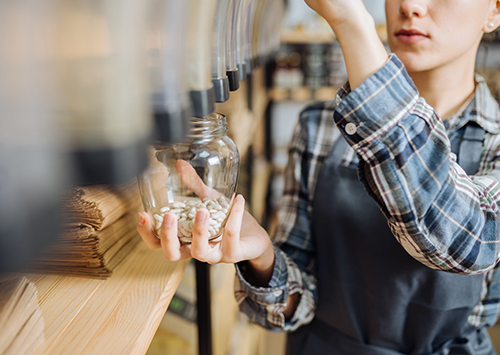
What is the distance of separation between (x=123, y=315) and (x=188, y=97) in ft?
1.06

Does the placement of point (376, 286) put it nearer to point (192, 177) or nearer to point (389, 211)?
point (389, 211)

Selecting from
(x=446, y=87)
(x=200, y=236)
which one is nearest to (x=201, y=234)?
(x=200, y=236)

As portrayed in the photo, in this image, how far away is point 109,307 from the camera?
1.69ft

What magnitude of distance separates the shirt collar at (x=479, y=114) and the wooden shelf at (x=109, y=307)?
690mm

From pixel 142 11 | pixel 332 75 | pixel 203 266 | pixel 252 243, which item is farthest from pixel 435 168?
pixel 332 75

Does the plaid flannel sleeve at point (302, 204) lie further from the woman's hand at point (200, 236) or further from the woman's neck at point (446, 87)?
the woman's hand at point (200, 236)

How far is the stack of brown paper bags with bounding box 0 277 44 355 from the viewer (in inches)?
14.9

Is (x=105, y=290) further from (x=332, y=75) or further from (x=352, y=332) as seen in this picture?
(x=332, y=75)

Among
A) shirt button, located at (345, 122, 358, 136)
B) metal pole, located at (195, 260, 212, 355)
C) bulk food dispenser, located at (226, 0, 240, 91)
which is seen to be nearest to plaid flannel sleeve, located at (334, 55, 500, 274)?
shirt button, located at (345, 122, 358, 136)

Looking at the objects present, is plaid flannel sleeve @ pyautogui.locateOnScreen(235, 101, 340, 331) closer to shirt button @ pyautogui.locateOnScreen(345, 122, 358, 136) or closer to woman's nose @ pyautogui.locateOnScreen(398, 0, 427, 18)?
woman's nose @ pyautogui.locateOnScreen(398, 0, 427, 18)

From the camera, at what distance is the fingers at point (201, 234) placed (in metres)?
0.48

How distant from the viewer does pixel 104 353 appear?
1.38 ft

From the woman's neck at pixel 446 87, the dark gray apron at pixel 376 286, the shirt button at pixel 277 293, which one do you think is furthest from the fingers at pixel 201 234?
the woman's neck at pixel 446 87

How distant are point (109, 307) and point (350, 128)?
400 millimetres
